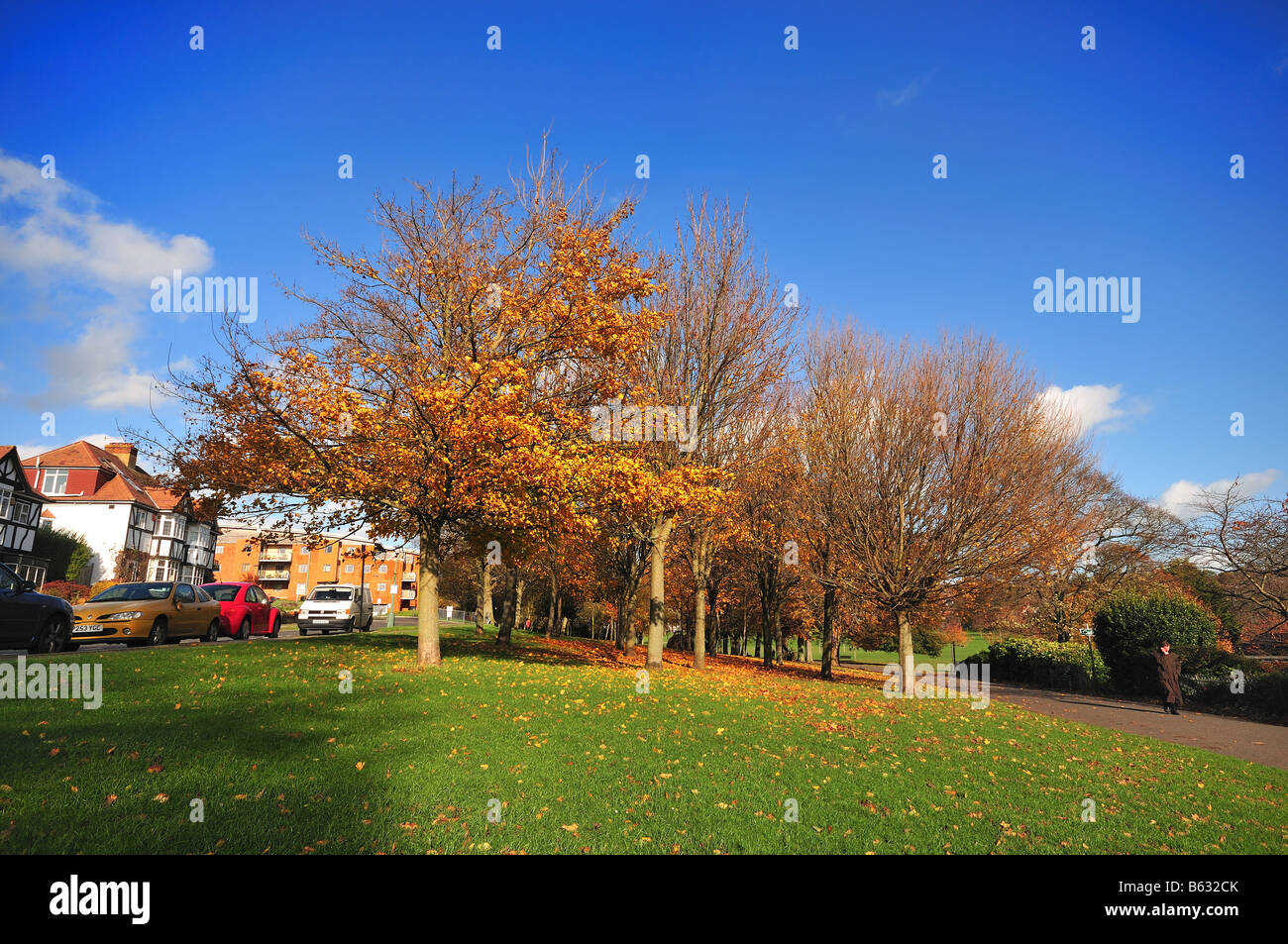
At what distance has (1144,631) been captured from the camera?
74.7 ft

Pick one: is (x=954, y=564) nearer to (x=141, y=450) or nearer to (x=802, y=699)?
→ (x=802, y=699)

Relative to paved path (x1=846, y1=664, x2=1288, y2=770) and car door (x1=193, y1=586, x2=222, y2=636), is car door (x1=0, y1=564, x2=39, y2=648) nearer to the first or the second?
car door (x1=193, y1=586, x2=222, y2=636)

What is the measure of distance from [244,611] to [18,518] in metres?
36.0

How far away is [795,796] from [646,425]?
13519 mm

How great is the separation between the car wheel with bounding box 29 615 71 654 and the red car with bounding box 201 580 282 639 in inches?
245

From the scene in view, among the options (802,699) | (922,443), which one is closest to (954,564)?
(922,443)

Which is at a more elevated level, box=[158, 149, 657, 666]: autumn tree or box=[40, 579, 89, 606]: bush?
box=[158, 149, 657, 666]: autumn tree

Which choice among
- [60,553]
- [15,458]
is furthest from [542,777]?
[15,458]

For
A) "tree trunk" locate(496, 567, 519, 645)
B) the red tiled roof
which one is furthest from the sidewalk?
the red tiled roof

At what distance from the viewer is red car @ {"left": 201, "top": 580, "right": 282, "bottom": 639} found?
2128 cm

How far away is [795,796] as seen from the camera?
715 cm

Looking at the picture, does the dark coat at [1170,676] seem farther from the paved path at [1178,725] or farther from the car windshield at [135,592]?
the car windshield at [135,592]

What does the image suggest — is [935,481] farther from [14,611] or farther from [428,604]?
[14,611]

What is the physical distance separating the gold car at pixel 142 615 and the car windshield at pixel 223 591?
2.33 m
